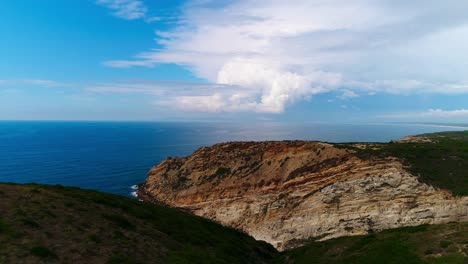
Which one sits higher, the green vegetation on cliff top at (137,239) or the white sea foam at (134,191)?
the green vegetation on cliff top at (137,239)

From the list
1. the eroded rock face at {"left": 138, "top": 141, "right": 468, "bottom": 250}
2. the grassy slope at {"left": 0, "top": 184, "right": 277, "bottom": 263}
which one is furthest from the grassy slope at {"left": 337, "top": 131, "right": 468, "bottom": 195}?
the grassy slope at {"left": 0, "top": 184, "right": 277, "bottom": 263}

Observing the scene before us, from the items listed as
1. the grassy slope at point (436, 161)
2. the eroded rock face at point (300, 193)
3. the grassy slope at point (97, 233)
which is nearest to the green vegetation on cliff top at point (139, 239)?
the grassy slope at point (97, 233)

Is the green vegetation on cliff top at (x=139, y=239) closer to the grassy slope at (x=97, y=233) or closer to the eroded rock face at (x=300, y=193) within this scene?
the grassy slope at (x=97, y=233)

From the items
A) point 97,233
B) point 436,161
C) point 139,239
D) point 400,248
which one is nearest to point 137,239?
point 139,239

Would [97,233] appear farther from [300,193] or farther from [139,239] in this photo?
[300,193]

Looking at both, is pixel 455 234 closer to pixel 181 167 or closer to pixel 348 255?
pixel 348 255

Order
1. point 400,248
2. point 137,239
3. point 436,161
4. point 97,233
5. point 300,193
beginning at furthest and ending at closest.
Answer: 1. point 300,193
2. point 436,161
3. point 400,248
4. point 137,239
5. point 97,233

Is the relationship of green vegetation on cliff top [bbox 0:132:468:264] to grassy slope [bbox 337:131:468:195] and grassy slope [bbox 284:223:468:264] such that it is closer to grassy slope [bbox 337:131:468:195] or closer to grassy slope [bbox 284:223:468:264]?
grassy slope [bbox 284:223:468:264]
